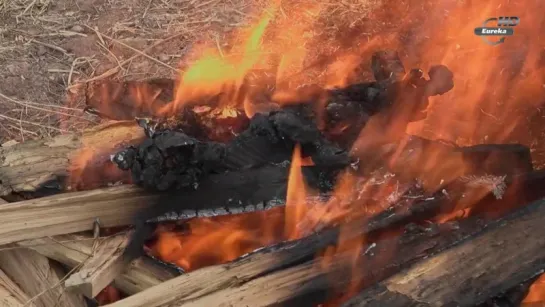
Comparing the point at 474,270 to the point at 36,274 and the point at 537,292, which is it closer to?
the point at 537,292

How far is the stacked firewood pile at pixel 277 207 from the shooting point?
230 centimetres

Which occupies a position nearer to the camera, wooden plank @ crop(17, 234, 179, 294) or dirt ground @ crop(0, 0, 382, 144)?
wooden plank @ crop(17, 234, 179, 294)

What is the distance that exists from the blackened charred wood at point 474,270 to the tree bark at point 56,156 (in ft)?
4.78

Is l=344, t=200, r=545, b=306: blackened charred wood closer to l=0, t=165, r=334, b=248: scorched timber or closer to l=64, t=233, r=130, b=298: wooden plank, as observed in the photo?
l=0, t=165, r=334, b=248: scorched timber

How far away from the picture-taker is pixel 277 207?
2652mm

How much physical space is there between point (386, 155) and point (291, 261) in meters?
0.73

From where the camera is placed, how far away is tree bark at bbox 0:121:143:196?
2877mm

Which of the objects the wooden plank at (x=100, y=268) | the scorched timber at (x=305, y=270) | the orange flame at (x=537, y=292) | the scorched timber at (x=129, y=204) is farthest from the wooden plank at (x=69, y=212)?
the orange flame at (x=537, y=292)

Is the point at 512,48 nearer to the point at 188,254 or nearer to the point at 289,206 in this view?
the point at 289,206

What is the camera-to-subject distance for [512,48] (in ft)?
12.5
